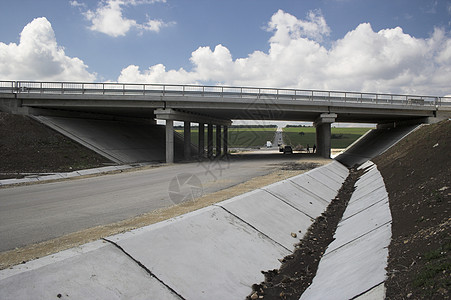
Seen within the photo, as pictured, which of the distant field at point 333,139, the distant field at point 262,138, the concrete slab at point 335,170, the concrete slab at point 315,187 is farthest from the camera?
the distant field at point 333,139

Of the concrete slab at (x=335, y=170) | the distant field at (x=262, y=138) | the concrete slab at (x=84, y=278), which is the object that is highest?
the distant field at (x=262, y=138)

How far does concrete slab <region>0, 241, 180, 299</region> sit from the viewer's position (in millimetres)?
3693

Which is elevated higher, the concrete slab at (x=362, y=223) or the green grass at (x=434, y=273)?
the green grass at (x=434, y=273)

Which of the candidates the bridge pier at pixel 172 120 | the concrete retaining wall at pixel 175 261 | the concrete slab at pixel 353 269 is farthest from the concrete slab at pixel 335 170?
the bridge pier at pixel 172 120

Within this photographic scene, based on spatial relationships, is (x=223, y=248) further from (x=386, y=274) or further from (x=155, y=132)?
(x=155, y=132)

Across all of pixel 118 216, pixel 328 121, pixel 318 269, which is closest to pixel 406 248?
pixel 318 269

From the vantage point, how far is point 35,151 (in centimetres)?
2409

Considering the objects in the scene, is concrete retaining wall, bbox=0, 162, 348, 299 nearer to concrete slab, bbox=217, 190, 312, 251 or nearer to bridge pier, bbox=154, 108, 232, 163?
concrete slab, bbox=217, 190, 312, 251

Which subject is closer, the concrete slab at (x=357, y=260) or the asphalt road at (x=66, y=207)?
the concrete slab at (x=357, y=260)

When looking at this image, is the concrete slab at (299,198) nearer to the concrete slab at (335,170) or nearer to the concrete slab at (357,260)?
the concrete slab at (357,260)

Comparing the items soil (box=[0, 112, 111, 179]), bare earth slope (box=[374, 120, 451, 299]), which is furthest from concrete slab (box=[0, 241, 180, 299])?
soil (box=[0, 112, 111, 179])

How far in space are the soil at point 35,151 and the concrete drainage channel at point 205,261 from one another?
16.6 meters

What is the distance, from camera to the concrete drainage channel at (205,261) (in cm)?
404

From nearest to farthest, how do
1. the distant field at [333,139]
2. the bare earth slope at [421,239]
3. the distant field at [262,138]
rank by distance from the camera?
1. the bare earth slope at [421,239]
2. the distant field at [262,138]
3. the distant field at [333,139]
